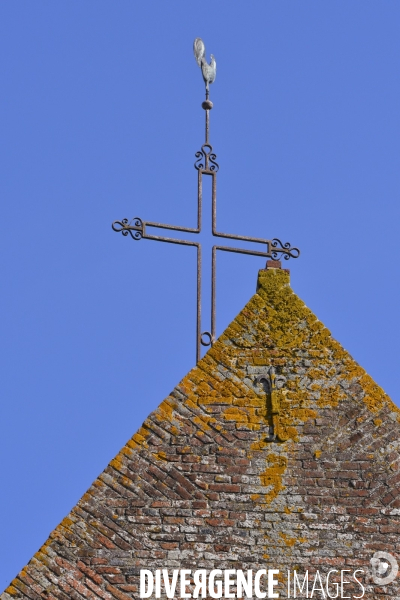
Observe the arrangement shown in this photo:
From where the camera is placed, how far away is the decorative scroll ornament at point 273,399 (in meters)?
9.49

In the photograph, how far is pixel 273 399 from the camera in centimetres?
963

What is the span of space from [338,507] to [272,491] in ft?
1.61

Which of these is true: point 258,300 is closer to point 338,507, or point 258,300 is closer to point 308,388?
point 308,388

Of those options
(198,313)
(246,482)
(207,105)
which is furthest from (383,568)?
(207,105)

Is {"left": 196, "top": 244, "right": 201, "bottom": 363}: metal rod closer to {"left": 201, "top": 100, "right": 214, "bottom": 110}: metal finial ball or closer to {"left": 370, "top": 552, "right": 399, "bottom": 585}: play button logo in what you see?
{"left": 201, "top": 100, "right": 214, "bottom": 110}: metal finial ball

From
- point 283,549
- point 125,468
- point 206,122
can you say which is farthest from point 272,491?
point 206,122

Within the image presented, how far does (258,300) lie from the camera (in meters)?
10.1

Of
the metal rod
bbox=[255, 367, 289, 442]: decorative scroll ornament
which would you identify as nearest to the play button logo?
bbox=[255, 367, 289, 442]: decorative scroll ornament

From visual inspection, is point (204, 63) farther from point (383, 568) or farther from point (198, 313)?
point (383, 568)

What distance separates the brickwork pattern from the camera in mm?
9000

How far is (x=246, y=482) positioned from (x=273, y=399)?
27.7 inches

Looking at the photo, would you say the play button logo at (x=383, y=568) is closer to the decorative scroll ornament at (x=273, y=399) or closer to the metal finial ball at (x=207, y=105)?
the decorative scroll ornament at (x=273, y=399)

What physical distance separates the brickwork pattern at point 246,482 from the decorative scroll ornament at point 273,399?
3cm

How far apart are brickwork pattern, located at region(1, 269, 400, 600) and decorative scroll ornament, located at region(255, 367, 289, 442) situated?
1.2 inches
